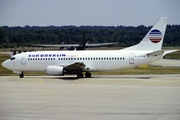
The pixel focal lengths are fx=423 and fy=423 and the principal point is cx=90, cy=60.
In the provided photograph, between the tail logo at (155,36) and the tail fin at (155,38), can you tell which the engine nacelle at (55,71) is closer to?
the tail fin at (155,38)

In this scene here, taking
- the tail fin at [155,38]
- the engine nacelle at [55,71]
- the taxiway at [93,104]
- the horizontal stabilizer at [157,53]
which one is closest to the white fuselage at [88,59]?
the horizontal stabilizer at [157,53]

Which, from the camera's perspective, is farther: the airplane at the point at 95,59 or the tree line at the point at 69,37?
the tree line at the point at 69,37

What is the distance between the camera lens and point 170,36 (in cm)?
9375

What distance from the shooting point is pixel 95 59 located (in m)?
33.2

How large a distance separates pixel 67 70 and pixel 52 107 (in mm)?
16145

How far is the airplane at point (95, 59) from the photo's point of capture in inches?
1257

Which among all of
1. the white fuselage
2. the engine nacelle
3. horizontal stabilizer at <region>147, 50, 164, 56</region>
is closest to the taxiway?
horizontal stabilizer at <region>147, 50, 164, 56</region>

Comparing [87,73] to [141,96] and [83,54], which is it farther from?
[141,96]

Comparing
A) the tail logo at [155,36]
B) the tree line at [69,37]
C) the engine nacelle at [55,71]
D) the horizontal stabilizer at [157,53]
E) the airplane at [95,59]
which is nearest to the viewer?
the horizontal stabilizer at [157,53]

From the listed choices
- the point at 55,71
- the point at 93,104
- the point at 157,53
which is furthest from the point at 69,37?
the point at 93,104

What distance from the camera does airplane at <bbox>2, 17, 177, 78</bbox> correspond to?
31.9 meters

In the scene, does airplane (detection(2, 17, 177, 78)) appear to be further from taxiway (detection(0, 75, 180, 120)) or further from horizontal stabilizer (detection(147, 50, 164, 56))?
taxiway (detection(0, 75, 180, 120))

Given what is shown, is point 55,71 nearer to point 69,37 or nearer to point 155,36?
point 155,36

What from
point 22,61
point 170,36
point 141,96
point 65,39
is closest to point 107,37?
point 65,39
